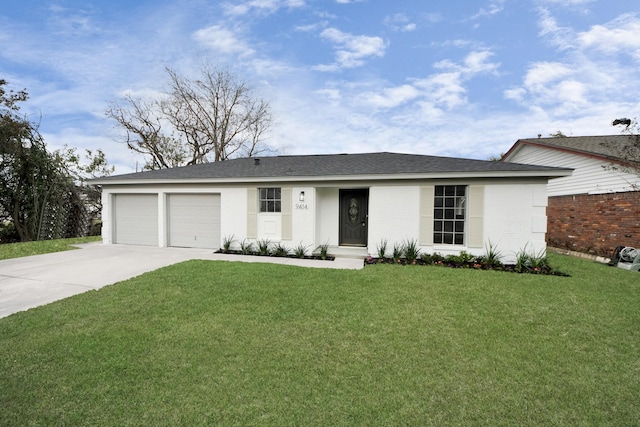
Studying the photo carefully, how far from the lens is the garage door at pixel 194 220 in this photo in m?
9.69

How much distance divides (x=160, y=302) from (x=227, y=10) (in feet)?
34.1

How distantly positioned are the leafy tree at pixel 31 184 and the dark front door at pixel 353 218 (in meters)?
13.3

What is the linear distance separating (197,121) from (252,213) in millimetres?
16775

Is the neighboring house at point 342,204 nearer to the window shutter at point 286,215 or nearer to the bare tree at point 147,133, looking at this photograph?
the window shutter at point 286,215

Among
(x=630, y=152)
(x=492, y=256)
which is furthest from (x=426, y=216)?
(x=630, y=152)

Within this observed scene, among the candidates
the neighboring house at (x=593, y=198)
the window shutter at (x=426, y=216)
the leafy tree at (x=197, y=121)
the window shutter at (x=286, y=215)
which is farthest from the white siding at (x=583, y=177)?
the leafy tree at (x=197, y=121)

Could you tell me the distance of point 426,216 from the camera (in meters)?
7.98

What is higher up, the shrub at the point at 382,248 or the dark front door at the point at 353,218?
the dark front door at the point at 353,218

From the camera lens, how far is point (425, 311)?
4371 millimetres

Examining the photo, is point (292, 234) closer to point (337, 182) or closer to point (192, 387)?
point (337, 182)

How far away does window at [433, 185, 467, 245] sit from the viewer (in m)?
8.01

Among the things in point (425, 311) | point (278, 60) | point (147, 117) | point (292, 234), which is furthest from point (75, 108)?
point (425, 311)

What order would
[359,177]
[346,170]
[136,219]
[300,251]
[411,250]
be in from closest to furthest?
[411,250] → [359,177] → [300,251] → [346,170] → [136,219]

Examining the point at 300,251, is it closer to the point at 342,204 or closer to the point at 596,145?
the point at 342,204
